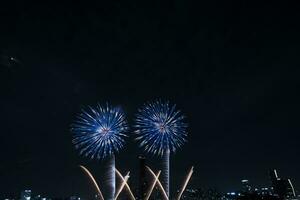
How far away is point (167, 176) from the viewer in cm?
8331

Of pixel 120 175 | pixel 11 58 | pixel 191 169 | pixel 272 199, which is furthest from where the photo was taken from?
pixel 272 199

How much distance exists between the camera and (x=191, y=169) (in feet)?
362

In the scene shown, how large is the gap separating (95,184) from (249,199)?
62.5 m

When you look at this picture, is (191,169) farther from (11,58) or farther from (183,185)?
(11,58)

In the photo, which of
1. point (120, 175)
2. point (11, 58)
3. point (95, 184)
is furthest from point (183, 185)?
point (11, 58)

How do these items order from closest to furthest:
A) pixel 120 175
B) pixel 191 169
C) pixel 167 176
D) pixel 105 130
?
pixel 105 130
pixel 167 176
pixel 120 175
pixel 191 169

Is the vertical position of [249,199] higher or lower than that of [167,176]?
higher

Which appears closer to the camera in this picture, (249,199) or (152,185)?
(152,185)

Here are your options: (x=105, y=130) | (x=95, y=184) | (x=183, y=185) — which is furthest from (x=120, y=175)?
(x=105, y=130)

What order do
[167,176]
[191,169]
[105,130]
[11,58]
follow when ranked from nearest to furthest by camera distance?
[11,58] → [105,130] → [167,176] → [191,169]

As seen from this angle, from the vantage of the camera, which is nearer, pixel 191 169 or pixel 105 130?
pixel 105 130

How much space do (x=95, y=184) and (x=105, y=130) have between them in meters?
42.6

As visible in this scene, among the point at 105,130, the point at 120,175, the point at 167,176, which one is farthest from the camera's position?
the point at 120,175

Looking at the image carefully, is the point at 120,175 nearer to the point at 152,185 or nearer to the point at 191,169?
the point at 152,185
